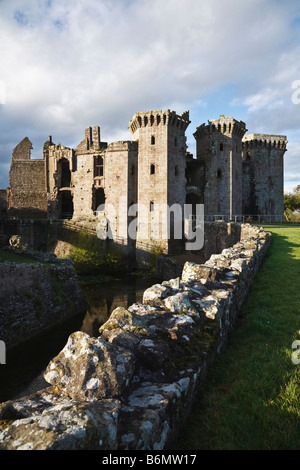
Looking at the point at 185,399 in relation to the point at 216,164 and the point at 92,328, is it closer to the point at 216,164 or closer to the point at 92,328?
the point at 92,328

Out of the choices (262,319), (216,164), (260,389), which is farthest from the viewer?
(216,164)

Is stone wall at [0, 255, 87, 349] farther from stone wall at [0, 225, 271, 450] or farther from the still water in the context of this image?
stone wall at [0, 225, 271, 450]

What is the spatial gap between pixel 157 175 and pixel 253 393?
28.4m

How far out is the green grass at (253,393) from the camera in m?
2.38

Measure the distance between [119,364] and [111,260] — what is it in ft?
87.0

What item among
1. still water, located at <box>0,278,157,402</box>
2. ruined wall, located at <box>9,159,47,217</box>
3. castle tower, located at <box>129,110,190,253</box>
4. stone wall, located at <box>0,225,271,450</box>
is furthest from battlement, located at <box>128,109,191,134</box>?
stone wall, located at <box>0,225,271,450</box>

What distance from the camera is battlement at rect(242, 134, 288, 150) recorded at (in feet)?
133

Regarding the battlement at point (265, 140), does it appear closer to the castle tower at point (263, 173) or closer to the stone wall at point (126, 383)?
the castle tower at point (263, 173)

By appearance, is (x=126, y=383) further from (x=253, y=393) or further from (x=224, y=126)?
(x=224, y=126)

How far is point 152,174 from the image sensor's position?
99.5 feet

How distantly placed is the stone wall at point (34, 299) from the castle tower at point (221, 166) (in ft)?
75.6

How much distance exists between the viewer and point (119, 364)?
2.47 m

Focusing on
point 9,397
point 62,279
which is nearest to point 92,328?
point 62,279

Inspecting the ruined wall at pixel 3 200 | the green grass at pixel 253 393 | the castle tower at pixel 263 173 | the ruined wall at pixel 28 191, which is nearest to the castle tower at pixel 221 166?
the castle tower at pixel 263 173
